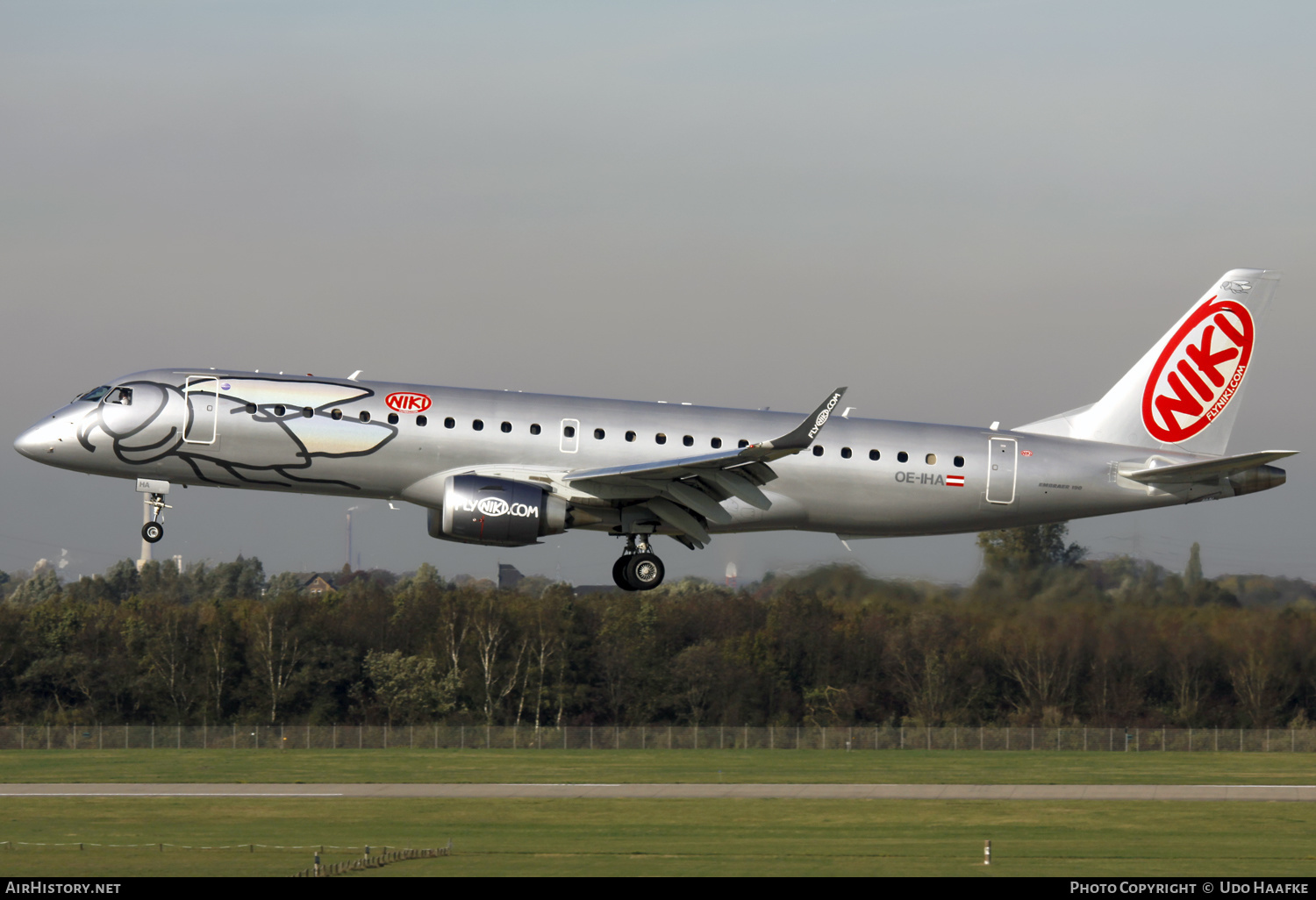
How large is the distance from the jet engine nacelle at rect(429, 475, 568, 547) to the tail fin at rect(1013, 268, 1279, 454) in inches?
528

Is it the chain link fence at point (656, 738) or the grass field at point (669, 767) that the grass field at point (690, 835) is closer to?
the grass field at point (669, 767)

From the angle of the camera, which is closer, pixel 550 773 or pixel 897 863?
pixel 897 863

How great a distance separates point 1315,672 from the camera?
2430 inches

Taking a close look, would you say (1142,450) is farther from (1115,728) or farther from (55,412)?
(1115,728)

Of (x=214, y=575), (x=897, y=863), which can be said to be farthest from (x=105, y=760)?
(x=214, y=575)

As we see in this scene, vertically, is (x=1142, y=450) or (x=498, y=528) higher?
(x=1142, y=450)

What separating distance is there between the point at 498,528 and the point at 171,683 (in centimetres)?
Answer: 7024

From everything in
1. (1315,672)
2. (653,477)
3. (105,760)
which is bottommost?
(105,760)

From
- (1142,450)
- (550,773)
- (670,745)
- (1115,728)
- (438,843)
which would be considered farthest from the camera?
(670,745)

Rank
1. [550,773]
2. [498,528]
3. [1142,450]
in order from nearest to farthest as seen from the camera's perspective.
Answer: [498,528] → [1142,450] → [550,773]

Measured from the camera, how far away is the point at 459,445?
3525 cm

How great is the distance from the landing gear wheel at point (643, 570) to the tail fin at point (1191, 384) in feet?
34.7

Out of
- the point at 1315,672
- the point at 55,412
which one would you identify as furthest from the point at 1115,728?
the point at 55,412

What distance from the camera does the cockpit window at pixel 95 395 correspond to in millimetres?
35750
